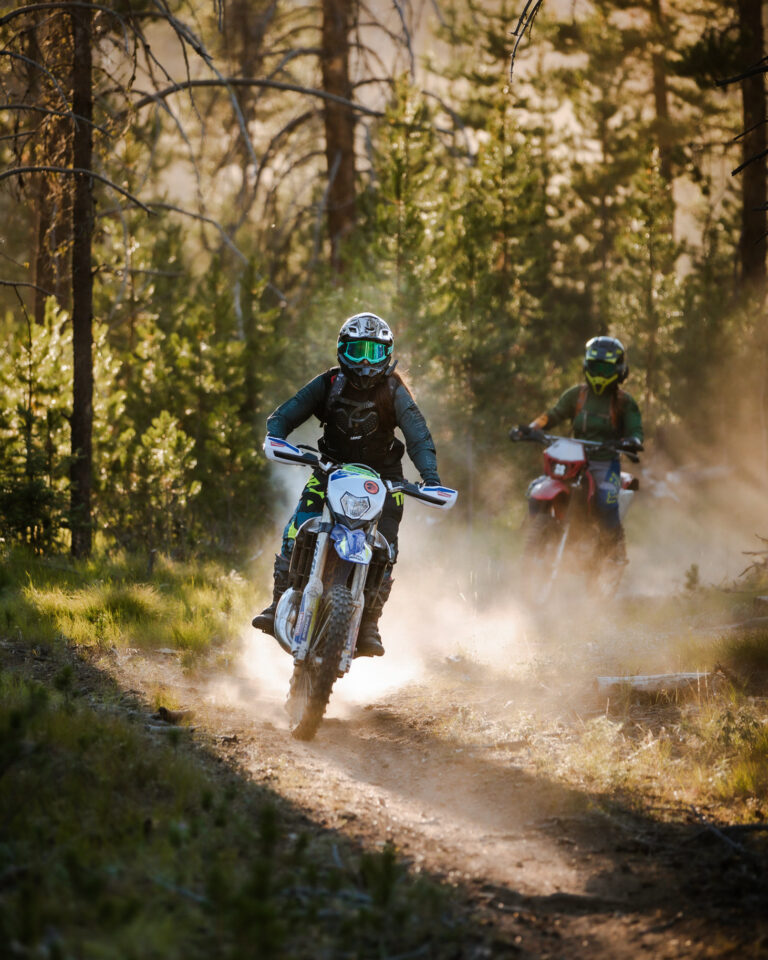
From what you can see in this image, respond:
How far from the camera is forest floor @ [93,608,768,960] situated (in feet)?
11.5

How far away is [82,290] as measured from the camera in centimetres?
971

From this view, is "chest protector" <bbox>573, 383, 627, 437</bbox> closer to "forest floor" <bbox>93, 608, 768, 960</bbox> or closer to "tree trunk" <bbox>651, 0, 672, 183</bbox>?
"forest floor" <bbox>93, 608, 768, 960</bbox>

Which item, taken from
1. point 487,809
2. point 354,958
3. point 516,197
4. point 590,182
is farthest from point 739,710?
point 590,182

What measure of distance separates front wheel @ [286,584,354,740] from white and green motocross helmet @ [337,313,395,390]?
162 cm

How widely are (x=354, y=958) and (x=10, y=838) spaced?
142 cm

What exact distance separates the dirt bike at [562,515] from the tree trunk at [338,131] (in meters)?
7.23

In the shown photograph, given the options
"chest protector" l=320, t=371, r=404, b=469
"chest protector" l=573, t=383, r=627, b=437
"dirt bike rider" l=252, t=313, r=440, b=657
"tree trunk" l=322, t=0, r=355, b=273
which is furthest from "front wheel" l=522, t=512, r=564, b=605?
"tree trunk" l=322, t=0, r=355, b=273

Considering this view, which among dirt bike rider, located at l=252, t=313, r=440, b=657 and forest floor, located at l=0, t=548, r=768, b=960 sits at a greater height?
dirt bike rider, located at l=252, t=313, r=440, b=657

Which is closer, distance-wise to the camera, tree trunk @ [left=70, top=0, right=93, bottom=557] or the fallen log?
the fallen log

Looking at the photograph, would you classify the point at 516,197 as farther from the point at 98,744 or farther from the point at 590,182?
the point at 98,744

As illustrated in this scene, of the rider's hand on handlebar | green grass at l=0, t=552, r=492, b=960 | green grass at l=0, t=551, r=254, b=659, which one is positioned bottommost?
green grass at l=0, t=552, r=492, b=960

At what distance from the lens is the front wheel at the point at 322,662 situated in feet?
17.7

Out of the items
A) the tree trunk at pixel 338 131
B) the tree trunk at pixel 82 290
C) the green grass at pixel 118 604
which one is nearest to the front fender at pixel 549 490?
the green grass at pixel 118 604

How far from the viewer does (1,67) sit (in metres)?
9.09
